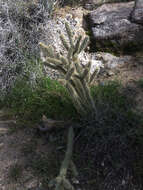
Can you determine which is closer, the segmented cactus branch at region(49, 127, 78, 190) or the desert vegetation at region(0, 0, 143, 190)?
the segmented cactus branch at region(49, 127, 78, 190)

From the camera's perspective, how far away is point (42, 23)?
13.1 ft

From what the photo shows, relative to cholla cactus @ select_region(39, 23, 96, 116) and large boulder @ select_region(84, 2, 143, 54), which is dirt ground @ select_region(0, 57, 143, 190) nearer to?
large boulder @ select_region(84, 2, 143, 54)

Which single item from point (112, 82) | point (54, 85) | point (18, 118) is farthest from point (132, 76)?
point (18, 118)

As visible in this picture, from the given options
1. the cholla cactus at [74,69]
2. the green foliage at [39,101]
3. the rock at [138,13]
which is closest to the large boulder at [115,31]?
the rock at [138,13]

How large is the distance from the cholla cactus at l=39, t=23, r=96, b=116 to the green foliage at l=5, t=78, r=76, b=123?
348 millimetres

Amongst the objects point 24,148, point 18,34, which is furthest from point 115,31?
point 24,148

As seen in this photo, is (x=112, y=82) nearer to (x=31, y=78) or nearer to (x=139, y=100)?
(x=139, y=100)

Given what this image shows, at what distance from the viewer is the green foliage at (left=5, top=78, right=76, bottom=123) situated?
312 cm

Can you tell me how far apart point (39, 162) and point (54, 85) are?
114 centimetres

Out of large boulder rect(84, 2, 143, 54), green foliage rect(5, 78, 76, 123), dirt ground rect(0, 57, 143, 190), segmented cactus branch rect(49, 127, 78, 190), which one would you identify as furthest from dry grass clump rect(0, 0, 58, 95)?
segmented cactus branch rect(49, 127, 78, 190)

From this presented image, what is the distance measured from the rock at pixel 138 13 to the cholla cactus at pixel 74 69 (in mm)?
1617

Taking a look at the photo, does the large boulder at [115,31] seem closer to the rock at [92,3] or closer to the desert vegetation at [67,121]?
the rock at [92,3]

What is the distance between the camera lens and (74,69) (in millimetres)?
2389

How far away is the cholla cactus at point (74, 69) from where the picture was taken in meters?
2.42
